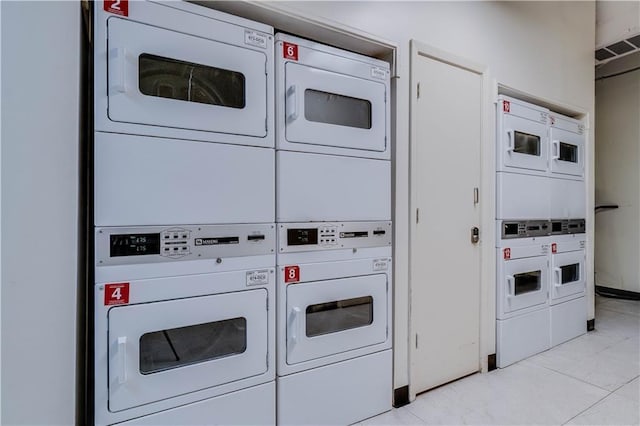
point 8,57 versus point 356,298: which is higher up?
point 8,57

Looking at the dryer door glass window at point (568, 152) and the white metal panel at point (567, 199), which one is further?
the dryer door glass window at point (568, 152)

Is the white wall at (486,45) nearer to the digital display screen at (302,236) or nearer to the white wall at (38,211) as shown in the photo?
the digital display screen at (302,236)

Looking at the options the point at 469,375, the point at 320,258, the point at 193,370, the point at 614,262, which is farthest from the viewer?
the point at 614,262

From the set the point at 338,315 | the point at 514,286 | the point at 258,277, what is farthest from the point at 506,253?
the point at 258,277

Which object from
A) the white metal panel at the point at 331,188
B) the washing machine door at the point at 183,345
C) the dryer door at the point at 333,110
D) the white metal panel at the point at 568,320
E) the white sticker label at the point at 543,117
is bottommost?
the white metal panel at the point at 568,320

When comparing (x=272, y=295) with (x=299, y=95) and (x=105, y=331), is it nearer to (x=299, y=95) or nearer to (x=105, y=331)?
(x=105, y=331)

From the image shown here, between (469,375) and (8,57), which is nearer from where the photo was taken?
(8,57)

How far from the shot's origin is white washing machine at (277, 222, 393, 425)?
1854mm

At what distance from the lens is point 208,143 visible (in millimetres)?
1641

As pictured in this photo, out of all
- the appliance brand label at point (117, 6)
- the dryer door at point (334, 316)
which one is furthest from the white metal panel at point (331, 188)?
the appliance brand label at point (117, 6)

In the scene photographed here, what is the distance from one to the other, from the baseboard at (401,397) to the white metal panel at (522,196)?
1.57 m

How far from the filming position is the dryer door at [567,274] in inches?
130

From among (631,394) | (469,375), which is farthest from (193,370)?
(631,394)

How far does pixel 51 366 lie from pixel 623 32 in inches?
213
